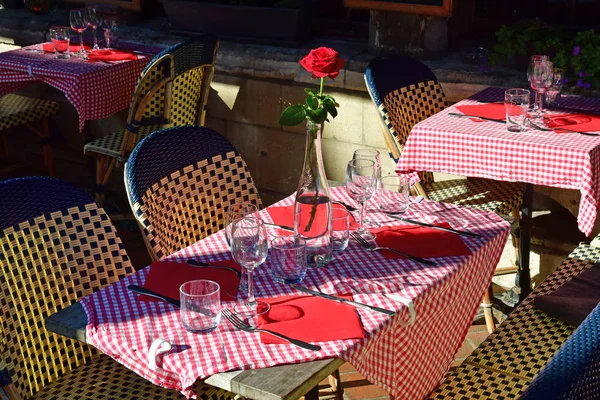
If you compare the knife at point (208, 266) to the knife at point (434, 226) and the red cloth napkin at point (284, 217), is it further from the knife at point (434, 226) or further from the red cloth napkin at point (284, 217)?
the knife at point (434, 226)

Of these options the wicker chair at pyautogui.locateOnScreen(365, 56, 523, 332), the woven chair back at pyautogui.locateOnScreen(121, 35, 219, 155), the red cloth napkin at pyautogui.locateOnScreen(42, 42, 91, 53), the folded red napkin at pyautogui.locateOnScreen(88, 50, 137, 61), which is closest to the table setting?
the wicker chair at pyautogui.locateOnScreen(365, 56, 523, 332)

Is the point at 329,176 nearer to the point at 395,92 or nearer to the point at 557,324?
the point at 395,92

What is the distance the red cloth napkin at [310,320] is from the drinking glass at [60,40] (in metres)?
3.36

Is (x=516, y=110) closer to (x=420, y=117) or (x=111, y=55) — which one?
(x=420, y=117)

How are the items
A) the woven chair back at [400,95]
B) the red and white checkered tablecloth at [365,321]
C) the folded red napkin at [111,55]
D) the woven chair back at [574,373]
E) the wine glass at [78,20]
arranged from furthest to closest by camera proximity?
the wine glass at [78,20]
the folded red napkin at [111,55]
the woven chair back at [400,95]
the red and white checkered tablecloth at [365,321]
the woven chair back at [574,373]

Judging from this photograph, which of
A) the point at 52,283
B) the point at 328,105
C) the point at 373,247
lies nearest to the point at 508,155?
the point at 373,247

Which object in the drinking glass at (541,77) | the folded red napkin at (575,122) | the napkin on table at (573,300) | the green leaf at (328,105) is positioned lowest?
the napkin on table at (573,300)

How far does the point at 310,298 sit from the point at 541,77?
1.94 m

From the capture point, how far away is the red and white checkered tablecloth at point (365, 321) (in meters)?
2.12

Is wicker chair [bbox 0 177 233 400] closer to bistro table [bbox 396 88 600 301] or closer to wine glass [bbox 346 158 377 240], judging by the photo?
wine glass [bbox 346 158 377 240]

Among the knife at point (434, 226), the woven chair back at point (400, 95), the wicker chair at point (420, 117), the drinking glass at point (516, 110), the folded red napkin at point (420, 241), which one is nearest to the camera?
the folded red napkin at point (420, 241)

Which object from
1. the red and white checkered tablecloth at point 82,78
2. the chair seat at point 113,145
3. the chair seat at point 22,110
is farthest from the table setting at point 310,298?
the chair seat at point 22,110

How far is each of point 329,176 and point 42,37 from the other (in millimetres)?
2197

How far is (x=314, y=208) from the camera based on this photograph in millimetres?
2594
